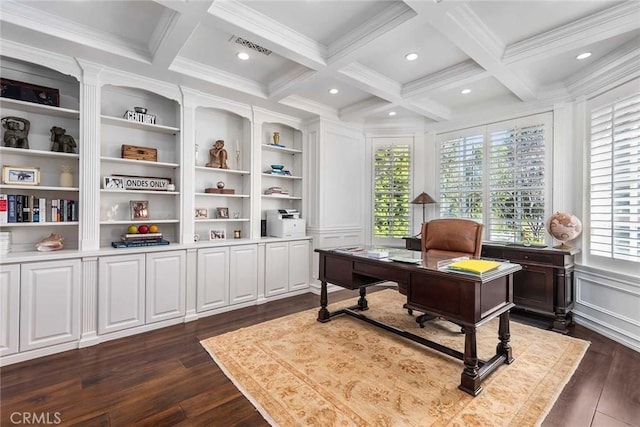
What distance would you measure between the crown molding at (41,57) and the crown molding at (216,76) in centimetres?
83

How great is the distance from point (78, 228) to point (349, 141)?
369cm

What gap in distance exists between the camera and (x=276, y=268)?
13.9ft

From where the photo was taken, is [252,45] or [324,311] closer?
[252,45]

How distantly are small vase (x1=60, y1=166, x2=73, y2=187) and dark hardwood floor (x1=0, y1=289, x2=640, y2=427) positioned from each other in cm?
155

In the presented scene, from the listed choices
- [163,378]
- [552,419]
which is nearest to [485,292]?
[552,419]

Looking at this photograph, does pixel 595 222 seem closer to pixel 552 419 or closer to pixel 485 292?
pixel 485 292

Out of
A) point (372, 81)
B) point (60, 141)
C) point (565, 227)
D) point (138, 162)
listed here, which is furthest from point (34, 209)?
point (565, 227)

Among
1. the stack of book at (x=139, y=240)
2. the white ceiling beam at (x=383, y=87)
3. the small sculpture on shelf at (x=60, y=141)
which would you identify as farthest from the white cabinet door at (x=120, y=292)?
the white ceiling beam at (x=383, y=87)

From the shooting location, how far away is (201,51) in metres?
2.95

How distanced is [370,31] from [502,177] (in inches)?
108

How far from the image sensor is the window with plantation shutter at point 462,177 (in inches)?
171

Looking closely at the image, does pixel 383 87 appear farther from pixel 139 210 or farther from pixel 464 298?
pixel 139 210

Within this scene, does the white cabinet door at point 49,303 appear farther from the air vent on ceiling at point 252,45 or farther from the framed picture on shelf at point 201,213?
the air vent on ceiling at point 252,45
